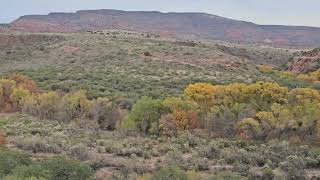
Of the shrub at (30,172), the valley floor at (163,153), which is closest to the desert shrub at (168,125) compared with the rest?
the valley floor at (163,153)

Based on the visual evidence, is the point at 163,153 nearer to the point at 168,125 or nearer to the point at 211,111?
the point at 168,125

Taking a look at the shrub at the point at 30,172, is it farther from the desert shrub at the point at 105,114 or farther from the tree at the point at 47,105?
the tree at the point at 47,105

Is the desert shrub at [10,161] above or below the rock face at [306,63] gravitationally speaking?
above

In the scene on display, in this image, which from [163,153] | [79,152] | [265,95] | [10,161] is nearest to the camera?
[10,161]

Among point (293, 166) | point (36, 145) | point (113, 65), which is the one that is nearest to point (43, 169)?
point (36, 145)

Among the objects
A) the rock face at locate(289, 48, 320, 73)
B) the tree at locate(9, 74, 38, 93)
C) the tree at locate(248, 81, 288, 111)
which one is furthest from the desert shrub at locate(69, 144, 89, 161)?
the rock face at locate(289, 48, 320, 73)

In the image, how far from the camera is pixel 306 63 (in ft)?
268

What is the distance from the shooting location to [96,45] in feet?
248

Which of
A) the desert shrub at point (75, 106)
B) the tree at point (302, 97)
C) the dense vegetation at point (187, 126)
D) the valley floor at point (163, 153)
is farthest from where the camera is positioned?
the desert shrub at point (75, 106)

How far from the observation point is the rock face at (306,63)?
78.6 meters

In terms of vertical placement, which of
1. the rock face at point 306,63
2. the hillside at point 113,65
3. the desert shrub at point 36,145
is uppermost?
the desert shrub at point 36,145

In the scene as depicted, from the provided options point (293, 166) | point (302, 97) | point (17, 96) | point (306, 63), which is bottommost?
point (306, 63)

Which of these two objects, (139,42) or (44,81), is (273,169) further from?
(139,42)

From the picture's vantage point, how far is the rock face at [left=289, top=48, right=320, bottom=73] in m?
78.6
